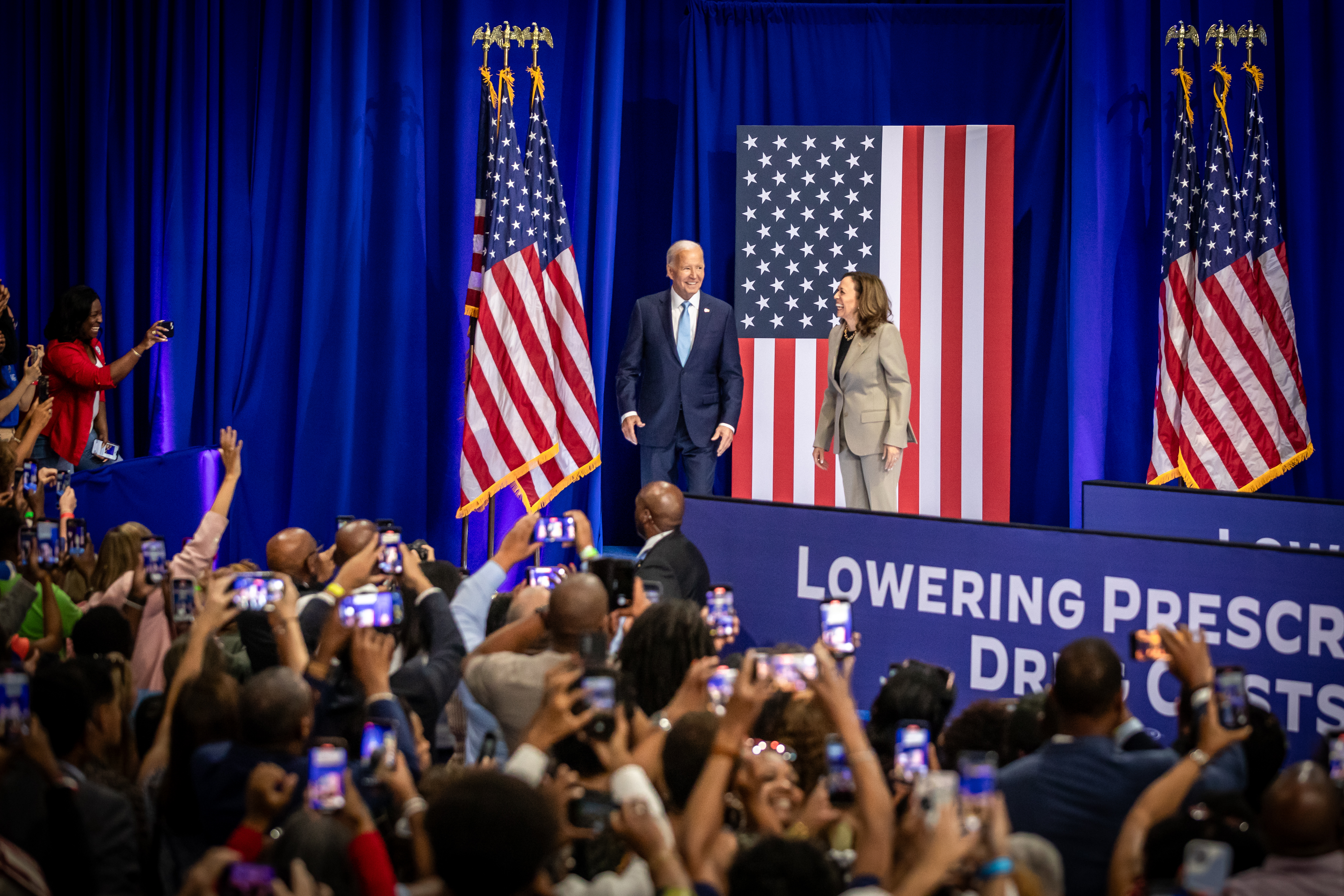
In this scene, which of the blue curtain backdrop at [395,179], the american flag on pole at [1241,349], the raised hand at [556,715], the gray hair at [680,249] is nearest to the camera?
the raised hand at [556,715]

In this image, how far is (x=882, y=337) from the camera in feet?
21.5

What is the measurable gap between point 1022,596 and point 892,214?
3857mm

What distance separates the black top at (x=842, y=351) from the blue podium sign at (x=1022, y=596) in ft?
5.88

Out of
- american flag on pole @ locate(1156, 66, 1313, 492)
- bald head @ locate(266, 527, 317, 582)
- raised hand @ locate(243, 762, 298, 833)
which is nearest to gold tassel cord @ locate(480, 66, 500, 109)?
american flag on pole @ locate(1156, 66, 1313, 492)

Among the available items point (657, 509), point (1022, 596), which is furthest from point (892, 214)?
point (1022, 596)

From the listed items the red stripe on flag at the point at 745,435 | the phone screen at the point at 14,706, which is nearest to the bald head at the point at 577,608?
the phone screen at the point at 14,706

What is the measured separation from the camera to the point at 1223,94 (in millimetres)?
7551

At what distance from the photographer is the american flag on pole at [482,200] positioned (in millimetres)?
7465

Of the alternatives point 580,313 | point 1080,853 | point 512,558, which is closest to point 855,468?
point 580,313

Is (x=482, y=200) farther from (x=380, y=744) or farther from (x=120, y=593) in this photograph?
(x=380, y=744)

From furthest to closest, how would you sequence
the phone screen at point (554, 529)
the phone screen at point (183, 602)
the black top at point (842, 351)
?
the black top at point (842, 351)
the phone screen at point (554, 529)
the phone screen at point (183, 602)

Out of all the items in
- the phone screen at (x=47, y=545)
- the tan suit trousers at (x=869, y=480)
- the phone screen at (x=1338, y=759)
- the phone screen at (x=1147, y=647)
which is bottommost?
the phone screen at (x=1338, y=759)

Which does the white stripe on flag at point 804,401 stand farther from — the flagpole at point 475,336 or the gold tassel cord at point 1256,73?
the gold tassel cord at point 1256,73

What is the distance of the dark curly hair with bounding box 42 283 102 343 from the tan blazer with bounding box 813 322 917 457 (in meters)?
3.65
